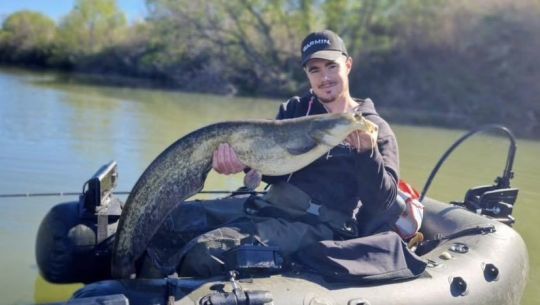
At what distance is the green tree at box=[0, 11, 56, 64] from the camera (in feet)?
139

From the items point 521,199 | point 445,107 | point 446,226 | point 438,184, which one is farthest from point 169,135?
point 445,107

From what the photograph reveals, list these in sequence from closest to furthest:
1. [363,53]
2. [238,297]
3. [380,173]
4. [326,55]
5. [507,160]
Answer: [238,297]
[380,173]
[326,55]
[507,160]
[363,53]

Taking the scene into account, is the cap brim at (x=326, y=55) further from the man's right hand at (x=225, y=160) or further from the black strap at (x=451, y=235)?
the black strap at (x=451, y=235)

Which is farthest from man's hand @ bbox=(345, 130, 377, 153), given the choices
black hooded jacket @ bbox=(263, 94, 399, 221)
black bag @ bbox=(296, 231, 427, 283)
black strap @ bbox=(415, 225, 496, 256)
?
black strap @ bbox=(415, 225, 496, 256)

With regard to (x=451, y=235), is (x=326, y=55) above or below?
above

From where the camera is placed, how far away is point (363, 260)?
310 centimetres

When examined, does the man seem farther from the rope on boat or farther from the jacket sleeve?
the rope on boat

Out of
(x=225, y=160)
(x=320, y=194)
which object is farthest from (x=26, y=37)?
(x=225, y=160)

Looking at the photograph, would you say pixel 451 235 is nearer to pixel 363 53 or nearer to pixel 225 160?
pixel 225 160

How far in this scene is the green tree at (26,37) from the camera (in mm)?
42344

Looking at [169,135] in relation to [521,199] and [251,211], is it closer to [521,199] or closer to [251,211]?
[521,199]

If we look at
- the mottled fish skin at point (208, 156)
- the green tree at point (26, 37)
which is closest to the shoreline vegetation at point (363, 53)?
the green tree at point (26, 37)

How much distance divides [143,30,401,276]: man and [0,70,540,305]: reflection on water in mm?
1776

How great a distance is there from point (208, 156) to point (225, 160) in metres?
0.10
